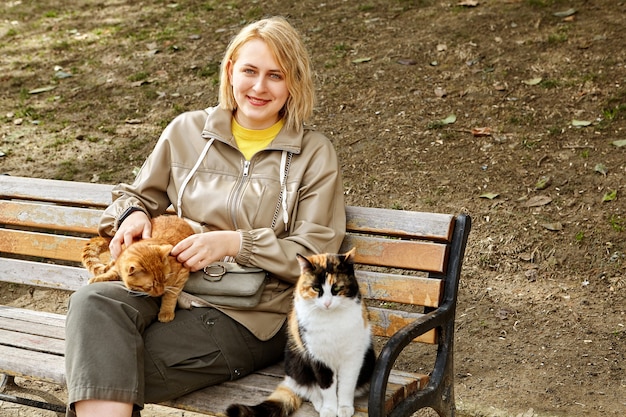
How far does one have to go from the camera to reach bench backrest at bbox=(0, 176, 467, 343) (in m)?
3.13

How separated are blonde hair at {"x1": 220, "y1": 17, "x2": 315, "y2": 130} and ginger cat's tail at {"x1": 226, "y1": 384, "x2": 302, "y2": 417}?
Answer: 1.04m

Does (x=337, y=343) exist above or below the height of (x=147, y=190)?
below

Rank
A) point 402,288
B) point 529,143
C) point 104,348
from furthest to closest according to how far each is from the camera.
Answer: point 529,143
point 402,288
point 104,348

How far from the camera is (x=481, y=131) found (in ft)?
17.9

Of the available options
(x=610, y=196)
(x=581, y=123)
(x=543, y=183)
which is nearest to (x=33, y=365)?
(x=543, y=183)

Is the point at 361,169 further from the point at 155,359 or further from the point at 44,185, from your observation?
the point at 155,359

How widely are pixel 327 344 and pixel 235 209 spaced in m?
0.71

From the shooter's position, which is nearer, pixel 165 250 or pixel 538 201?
pixel 165 250

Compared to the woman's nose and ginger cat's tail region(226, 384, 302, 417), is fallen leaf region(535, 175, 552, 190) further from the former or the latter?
ginger cat's tail region(226, 384, 302, 417)

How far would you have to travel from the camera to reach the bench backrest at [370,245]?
3133 mm

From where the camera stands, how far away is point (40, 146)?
616 cm

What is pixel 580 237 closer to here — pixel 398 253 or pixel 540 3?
pixel 398 253

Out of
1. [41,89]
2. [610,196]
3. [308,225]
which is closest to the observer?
[308,225]

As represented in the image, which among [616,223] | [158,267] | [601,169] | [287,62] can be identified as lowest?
[616,223]
